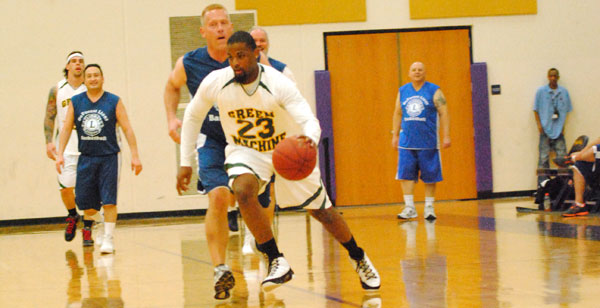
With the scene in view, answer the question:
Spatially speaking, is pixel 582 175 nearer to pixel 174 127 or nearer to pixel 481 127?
pixel 481 127

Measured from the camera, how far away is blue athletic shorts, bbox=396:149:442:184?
9.61 meters

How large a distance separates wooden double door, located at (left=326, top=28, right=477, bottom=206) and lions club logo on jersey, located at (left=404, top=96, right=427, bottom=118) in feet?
10.9

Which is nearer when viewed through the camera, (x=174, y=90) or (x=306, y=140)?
(x=306, y=140)

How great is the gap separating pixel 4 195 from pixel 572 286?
1012 cm

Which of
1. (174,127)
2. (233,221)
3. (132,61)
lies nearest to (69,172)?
(233,221)

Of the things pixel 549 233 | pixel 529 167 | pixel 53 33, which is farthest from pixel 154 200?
pixel 549 233

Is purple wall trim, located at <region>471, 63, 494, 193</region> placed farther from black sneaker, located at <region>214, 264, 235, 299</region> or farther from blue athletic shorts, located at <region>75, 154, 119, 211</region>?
black sneaker, located at <region>214, 264, 235, 299</region>

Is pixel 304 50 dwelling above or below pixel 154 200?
above

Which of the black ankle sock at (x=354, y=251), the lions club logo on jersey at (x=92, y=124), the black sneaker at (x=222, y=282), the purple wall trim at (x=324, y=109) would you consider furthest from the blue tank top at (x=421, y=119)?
the black sneaker at (x=222, y=282)

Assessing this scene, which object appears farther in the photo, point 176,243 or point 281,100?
point 176,243

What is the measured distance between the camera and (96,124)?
25.8ft

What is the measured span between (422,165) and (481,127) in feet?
13.0

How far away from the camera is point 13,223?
41.1ft

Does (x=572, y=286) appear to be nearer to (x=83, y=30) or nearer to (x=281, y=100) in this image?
(x=281, y=100)
